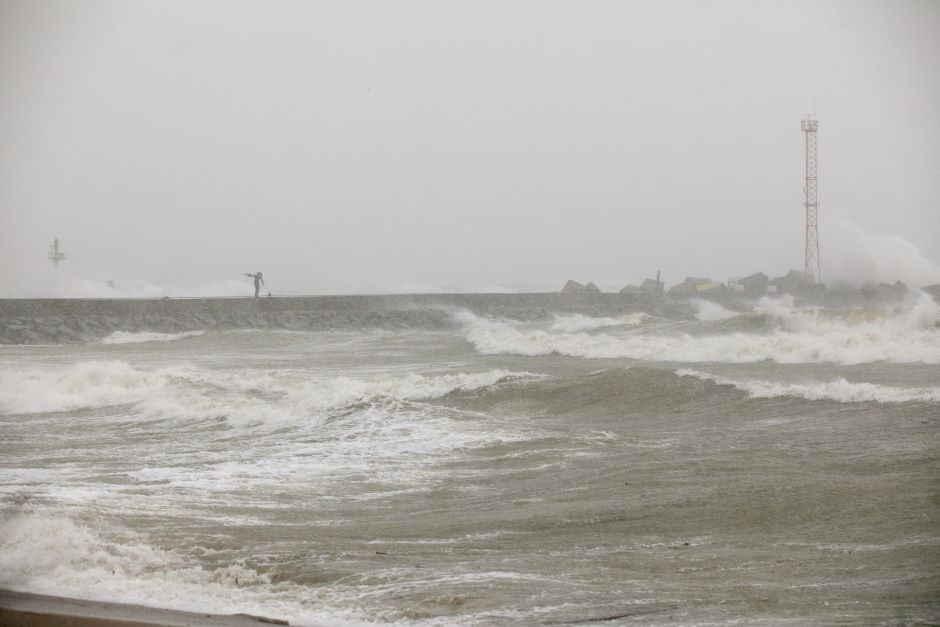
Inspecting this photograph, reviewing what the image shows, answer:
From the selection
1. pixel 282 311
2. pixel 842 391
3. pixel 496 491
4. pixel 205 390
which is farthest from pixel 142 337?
pixel 496 491

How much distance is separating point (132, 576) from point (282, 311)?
32625 mm

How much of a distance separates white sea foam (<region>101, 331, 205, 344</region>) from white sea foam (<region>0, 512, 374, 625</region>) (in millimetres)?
26861

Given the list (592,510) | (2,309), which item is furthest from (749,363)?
(2,309)

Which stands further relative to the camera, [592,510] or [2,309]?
[2,309]

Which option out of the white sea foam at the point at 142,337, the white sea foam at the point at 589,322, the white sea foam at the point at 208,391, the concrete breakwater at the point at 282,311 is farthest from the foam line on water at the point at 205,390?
the white sea foam at the point at 589,322

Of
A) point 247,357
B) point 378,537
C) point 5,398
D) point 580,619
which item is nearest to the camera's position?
point 580,619

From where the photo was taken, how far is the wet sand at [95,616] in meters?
3.39

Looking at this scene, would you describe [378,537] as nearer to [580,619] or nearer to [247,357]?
[580,619]

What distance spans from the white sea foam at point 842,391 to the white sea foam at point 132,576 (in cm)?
787

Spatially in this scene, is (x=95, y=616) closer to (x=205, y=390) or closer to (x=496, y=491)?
(x=496, y=491)

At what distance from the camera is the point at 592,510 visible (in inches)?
244

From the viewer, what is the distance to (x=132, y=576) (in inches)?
177

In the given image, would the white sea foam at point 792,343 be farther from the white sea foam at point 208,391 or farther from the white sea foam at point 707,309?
the white sea foam at point 707,309

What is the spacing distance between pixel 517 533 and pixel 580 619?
1.76 meters
